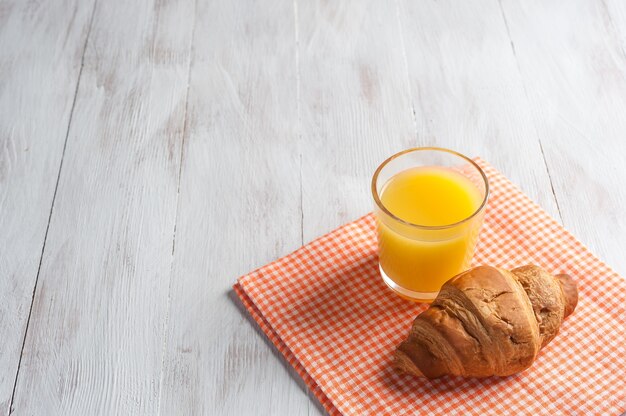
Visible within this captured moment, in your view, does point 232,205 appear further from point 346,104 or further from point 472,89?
point 472,89

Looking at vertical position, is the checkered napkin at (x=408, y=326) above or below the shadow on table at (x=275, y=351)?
above

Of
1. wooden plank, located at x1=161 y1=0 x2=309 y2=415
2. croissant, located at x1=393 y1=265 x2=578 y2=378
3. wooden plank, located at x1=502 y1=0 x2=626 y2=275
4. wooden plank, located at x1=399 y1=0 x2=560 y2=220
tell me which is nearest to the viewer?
croissant, located at x1=393 y1=265 x2=578 y2=378

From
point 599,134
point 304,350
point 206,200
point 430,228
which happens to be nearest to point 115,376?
point 304,350

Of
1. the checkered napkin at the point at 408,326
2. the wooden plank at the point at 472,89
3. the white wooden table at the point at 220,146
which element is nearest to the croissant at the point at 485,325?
the checkered napkin at the point at 408,326

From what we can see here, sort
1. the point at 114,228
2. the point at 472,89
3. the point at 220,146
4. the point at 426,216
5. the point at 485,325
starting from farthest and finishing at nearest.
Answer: the point at 472,89
the point at 220,146
the point at 114,228
the point at 426,216
the point at 485,325

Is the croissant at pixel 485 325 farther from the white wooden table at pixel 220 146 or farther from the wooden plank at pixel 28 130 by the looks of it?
the wooden plank at pixel 28 130

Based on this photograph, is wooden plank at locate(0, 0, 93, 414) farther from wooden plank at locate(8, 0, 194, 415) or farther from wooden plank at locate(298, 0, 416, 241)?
wooden plank at locate(298, 0, 416, 241)

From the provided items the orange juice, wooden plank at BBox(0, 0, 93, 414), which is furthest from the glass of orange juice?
wooden plank at BBox(0, 0, 93, 414)

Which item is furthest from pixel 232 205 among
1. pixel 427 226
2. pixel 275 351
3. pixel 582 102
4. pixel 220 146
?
pixel 582 102
